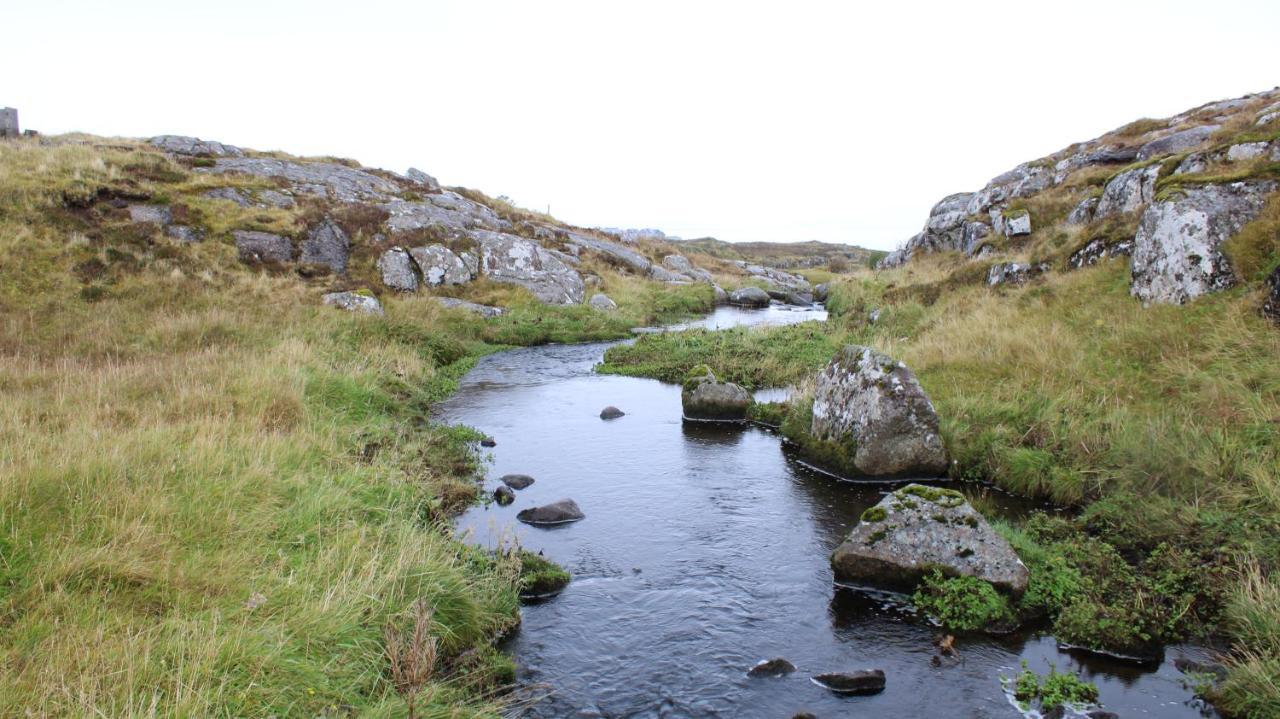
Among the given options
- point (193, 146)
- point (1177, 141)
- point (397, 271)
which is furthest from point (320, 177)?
point (1177, 141)

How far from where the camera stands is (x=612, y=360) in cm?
2667

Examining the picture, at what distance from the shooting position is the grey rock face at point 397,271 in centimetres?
3547

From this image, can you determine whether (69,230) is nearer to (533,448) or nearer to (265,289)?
(265,289)

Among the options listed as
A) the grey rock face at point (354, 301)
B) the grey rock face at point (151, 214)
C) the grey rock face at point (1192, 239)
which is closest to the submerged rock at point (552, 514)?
the grey rock face at point (1192, 239)

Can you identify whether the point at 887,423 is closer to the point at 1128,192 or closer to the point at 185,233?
the point at 1128,192

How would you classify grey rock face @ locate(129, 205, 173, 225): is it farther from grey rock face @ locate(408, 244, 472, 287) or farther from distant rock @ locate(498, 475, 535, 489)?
distant rock @ locate(498, 475, 535, 489)

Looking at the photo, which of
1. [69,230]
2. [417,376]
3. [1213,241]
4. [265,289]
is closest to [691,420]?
[417,376]

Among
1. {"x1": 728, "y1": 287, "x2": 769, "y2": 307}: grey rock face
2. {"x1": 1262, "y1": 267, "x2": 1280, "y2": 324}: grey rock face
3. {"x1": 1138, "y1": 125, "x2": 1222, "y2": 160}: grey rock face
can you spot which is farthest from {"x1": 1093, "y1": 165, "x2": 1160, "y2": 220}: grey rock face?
{"x1": 728, "y1": 287, "x2": 769, "y2": 307}: grey rock face

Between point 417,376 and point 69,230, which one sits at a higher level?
point 69,230

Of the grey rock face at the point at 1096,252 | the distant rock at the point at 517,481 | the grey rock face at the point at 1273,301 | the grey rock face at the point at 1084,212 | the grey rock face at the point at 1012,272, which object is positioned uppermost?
the grey rock face at the point at 1084,212

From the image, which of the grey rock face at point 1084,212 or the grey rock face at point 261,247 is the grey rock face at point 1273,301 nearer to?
the grey rock face at point 1084,212

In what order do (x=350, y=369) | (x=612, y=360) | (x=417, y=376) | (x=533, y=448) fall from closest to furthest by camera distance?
1. (x=533, y=448)
2. (x=350, y=369)
3. (x=417, y=376)
4. (x=612, y=360)

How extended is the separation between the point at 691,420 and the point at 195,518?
41.5ft

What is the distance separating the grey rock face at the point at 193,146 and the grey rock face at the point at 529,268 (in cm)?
2201
